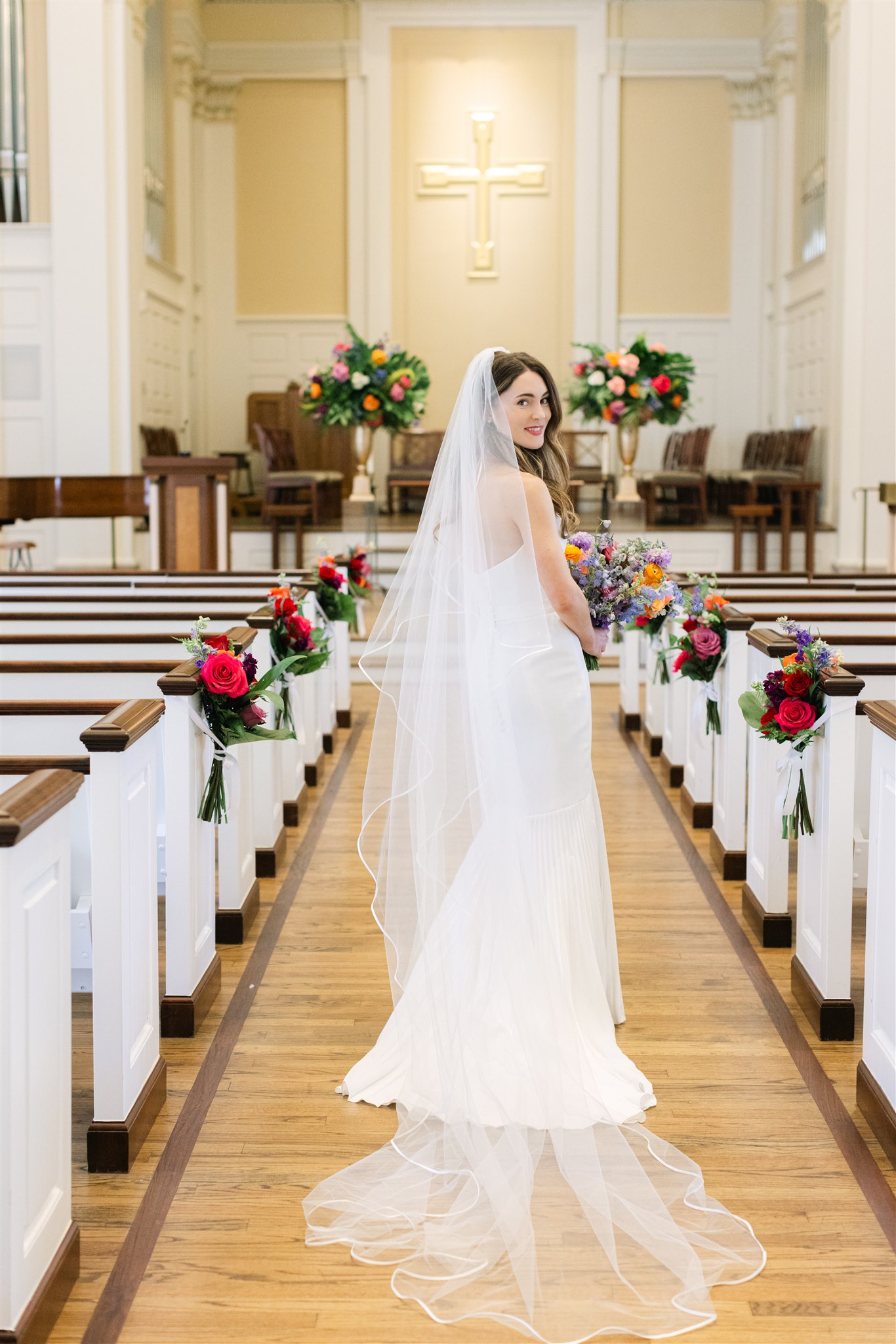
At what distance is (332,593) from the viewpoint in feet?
21.0

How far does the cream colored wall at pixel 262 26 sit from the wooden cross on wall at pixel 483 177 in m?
1.66

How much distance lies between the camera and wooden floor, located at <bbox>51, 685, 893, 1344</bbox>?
2328 mm

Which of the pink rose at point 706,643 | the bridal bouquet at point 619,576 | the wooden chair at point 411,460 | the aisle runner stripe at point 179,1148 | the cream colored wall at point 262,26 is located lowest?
the aisle runner stripe at point 179,1148

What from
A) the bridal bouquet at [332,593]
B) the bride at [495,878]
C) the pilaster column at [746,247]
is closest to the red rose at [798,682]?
the bride at [495,878]

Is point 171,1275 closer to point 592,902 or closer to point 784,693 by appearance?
point 592,902

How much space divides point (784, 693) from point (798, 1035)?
0.90 metres

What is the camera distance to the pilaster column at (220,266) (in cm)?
1428

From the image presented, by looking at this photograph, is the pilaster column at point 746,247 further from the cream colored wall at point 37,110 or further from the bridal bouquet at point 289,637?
the bridal bouquet at point 289,637

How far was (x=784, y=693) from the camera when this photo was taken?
3.57 metres

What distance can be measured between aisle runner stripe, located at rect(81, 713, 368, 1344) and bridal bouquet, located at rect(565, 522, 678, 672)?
4.86ft

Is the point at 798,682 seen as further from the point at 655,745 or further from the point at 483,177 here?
the point at 483,177

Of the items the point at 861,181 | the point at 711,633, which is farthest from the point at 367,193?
the point at 711,633

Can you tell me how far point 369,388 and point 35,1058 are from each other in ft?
28.3

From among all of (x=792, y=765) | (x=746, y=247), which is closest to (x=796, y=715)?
(x=792, y=765)
